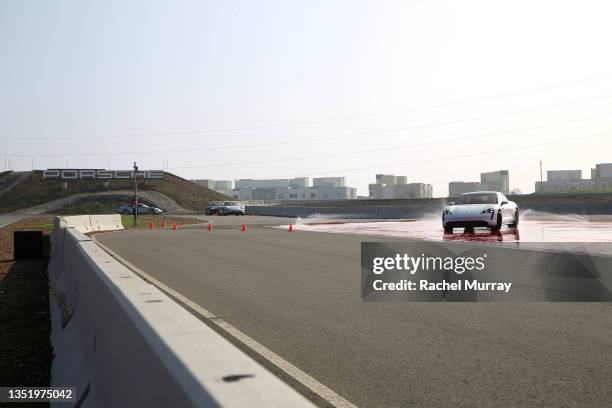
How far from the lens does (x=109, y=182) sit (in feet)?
408

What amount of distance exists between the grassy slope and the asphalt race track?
98275 millimetres

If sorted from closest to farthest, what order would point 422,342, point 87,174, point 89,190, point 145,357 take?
1. point 145,357
2. point 422,342
3. point 89,190
4. point 87,174

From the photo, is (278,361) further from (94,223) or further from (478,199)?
(94,223)

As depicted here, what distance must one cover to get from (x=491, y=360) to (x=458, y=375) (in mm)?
638

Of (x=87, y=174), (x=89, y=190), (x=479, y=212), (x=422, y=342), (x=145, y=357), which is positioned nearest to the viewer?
(x=145, y=357)

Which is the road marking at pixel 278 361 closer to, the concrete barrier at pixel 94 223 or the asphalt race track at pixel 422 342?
the asphalt race track at pixel 422 342

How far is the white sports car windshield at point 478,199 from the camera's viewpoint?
23.3 meters

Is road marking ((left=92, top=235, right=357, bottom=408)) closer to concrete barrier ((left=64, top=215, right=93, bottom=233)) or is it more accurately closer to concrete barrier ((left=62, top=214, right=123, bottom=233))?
concrete barrier ((left=64, top=215, right=93, bottom=233))

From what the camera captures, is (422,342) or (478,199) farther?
(478,199)

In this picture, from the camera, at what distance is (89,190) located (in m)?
118

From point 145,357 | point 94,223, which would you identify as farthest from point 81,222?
point 145,357

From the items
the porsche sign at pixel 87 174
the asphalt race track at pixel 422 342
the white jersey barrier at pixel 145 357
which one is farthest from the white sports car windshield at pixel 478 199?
the porsche sign at pixel 87 174

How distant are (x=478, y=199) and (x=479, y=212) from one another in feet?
4.10

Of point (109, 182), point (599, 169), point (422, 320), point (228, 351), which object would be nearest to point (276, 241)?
point (422, 320)
